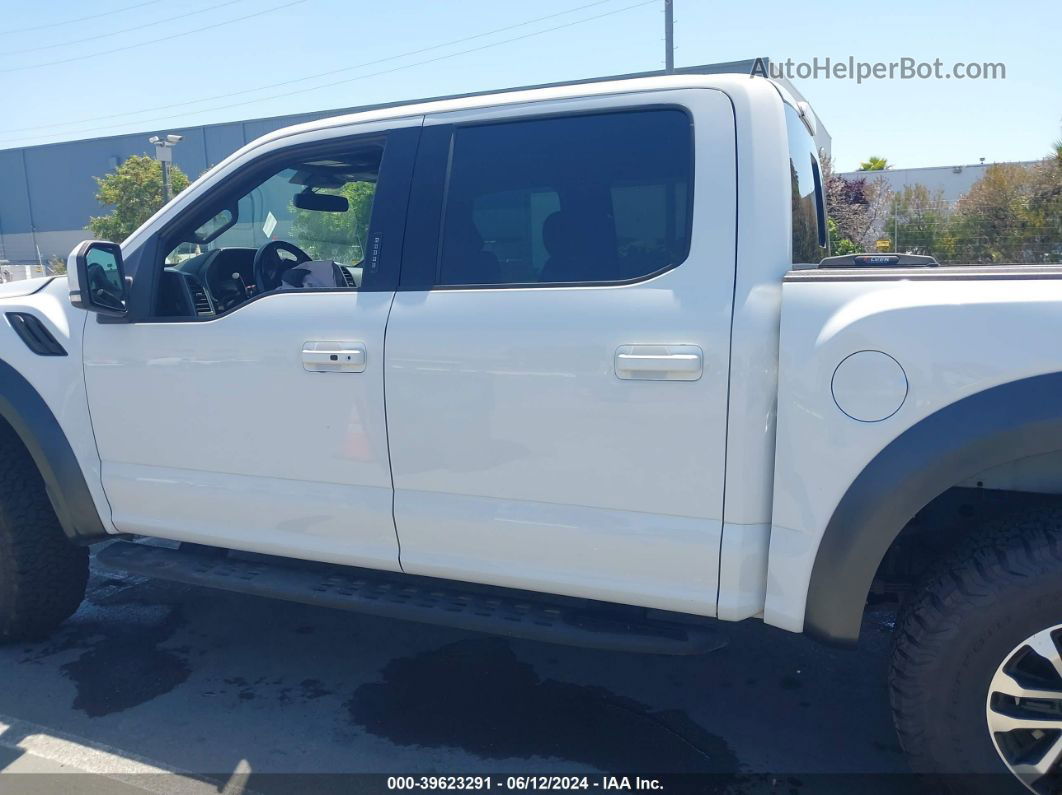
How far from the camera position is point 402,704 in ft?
10.5

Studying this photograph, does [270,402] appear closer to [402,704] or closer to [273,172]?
[273,172]

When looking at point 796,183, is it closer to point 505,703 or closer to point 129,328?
point 505,703

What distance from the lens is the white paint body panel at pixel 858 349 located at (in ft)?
6.67

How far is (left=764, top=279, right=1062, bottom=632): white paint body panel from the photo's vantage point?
80.0 inches

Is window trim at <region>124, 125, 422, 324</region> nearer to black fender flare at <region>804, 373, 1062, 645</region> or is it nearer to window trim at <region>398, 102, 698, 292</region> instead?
window trim at <region>398, 102, 698, 292</region>

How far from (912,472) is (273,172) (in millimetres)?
2504

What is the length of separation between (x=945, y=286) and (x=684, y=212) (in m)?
0.77

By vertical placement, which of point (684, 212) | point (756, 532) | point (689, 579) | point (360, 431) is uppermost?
point (684, 212)

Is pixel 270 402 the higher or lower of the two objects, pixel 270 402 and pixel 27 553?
the higher

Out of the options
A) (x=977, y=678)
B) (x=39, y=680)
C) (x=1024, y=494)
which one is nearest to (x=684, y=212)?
(x=1024, y=494)

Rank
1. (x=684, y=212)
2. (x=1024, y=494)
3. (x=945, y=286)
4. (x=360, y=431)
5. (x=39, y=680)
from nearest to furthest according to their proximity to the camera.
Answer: (x=945, y=286)
(x=1024, y=494)
(x=684, y=212)
(x=360, y=431)
(x=39, y=680)

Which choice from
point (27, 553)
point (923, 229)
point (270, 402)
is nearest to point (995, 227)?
point (923, 229)

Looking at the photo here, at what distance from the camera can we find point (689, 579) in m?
2.46

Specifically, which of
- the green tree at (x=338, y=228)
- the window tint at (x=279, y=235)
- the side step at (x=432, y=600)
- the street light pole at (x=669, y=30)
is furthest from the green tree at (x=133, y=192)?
the side step at (x=432, y=600)
